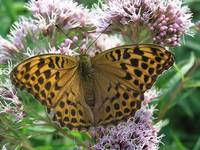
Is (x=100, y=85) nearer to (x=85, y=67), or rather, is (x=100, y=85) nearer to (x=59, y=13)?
(x=85, y=67)

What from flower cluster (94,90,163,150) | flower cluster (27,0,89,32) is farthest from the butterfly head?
flower cluster (27,0,89,32)

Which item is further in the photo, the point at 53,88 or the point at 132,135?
Answer: the point at 132,135

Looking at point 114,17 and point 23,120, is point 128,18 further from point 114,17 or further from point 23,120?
point 23,120

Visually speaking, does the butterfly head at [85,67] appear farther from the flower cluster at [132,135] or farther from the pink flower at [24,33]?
the pink flower at [24,33]

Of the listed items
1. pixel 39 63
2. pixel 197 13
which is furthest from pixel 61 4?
pixel 197 13

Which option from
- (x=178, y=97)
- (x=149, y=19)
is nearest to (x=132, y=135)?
(x=149, y=19)

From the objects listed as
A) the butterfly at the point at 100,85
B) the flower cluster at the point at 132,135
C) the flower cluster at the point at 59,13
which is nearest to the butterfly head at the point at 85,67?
the butterfly at the point at 100,85
